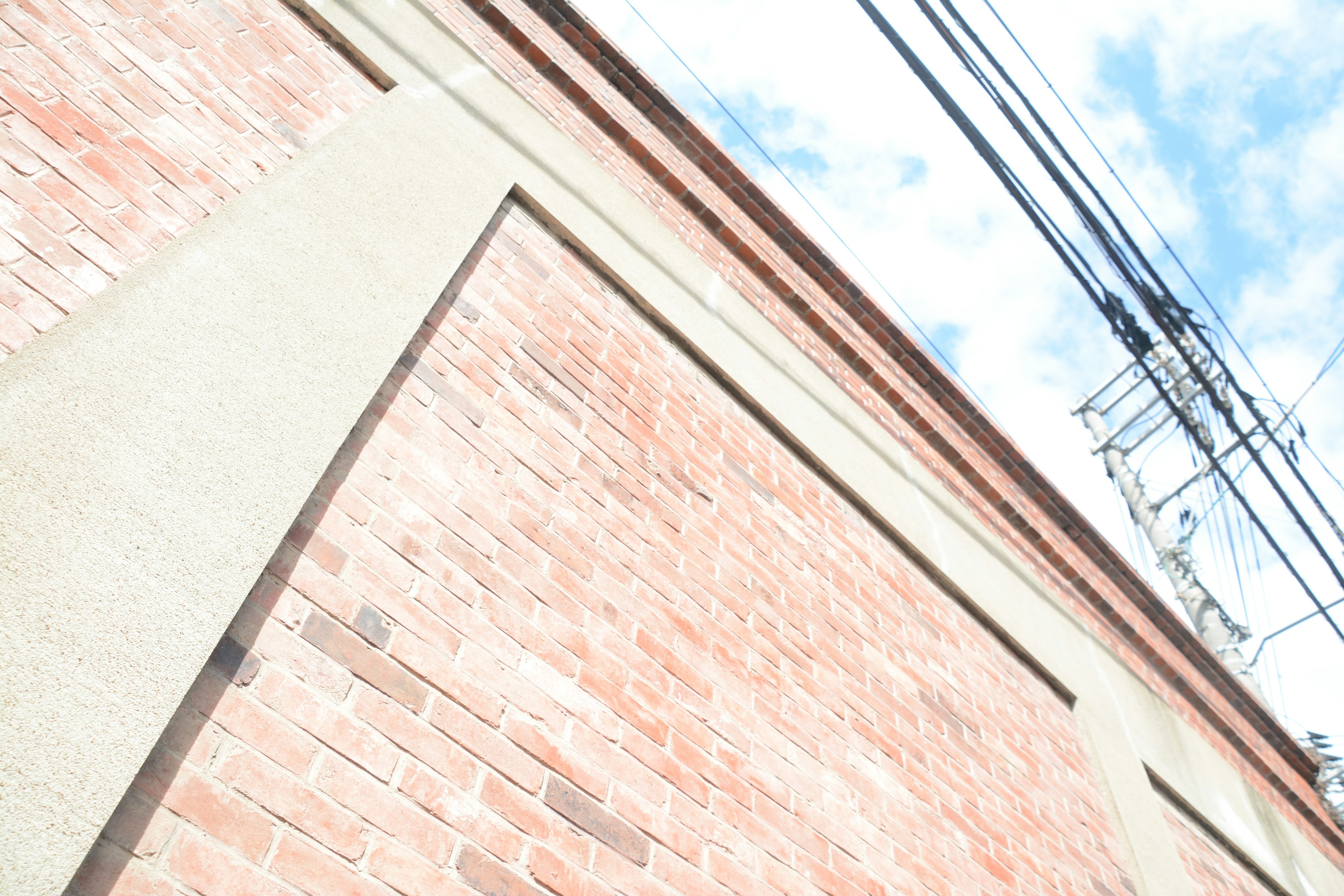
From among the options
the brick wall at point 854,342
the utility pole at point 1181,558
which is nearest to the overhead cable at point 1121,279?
the brick wall at point 854,342

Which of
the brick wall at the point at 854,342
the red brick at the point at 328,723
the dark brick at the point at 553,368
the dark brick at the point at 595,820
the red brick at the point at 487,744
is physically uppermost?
the brick wall at the point at 854,342

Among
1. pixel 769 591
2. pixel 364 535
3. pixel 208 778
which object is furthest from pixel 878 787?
pixel 208 778

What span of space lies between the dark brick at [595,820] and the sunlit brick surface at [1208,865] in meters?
3.39

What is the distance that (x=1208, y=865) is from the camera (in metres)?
4.45

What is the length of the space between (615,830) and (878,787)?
3.88 feet

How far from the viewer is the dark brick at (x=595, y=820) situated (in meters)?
1.89

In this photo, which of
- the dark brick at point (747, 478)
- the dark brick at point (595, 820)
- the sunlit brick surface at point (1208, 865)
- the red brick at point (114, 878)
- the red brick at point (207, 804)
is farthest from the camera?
the sunlit brick surface at point (1208, 865)

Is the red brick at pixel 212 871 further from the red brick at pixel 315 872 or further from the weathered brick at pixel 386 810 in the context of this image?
the weathered brick at pixel 386 810

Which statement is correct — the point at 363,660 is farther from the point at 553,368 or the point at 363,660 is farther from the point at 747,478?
the point at 747,478

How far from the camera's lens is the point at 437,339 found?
8.02 ft

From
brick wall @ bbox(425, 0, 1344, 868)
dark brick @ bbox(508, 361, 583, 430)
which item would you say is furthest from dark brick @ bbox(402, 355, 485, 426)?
brick wall @ bbox(425, 0, 1344, 868)

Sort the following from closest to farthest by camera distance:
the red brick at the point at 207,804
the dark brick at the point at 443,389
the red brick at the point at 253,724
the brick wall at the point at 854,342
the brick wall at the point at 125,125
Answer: the red brick at the point at 207,804 → the red brick at the point at 253,724 → the brick wall at the point at 125,125 → the dark brick at the point at 443,389 → the brick wall at the point at 854,342

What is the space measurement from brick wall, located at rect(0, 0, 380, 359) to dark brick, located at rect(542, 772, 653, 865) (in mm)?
1359

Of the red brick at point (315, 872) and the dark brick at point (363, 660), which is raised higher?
the dark brick at point (363, 660)
